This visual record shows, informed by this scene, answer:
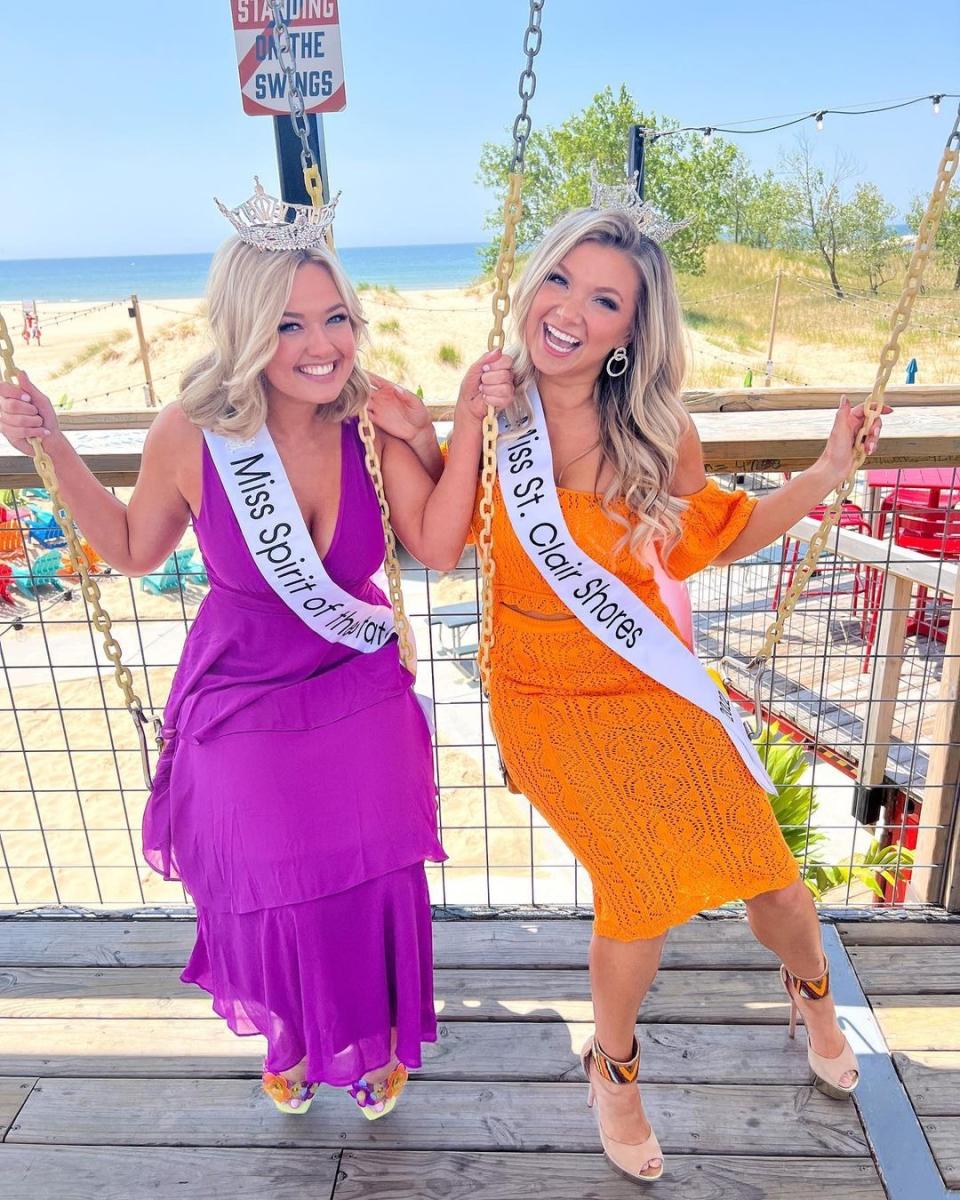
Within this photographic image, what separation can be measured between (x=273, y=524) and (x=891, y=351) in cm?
112

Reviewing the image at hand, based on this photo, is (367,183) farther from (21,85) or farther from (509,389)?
(509,389)

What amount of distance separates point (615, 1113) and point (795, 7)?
57.5 metres

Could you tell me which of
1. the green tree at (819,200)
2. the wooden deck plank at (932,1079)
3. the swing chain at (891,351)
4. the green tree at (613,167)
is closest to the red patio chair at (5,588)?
the swing chain at (891,351)

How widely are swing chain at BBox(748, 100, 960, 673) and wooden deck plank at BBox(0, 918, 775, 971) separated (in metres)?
0.83

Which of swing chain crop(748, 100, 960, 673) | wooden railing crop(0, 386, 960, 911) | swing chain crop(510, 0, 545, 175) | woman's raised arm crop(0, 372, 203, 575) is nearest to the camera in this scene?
swing chain crop(510, 0, 545, 175)

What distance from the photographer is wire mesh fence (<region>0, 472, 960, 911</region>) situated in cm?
234

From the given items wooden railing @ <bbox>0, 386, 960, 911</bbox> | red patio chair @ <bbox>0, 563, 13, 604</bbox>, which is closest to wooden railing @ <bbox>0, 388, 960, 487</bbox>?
wooden railing @ <bbox>0, 386, 960, 911</bbox>

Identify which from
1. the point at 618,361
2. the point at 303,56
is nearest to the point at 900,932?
the point at 618,361

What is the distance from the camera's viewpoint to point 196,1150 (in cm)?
171

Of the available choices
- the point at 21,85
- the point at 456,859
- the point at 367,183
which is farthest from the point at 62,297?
the point at 367,183

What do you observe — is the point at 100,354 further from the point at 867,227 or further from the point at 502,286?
the point at 502,286

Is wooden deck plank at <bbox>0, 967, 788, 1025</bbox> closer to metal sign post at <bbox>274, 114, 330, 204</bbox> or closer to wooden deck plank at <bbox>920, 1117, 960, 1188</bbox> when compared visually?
wooden deck plank at <bbox>920, 1117, 960, 1188</bbox>

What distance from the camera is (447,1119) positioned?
1.76 metres

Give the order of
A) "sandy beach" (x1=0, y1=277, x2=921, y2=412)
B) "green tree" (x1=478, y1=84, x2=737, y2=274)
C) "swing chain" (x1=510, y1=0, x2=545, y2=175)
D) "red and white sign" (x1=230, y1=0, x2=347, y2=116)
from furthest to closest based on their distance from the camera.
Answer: "green tree" (x1=478, y1=84, x2=737, y2=274) → "sandy beach" (x1=0, y1=277, x2=921, y2=412) → "red and white sign" (x1=230, y1=0, x2=347, y2=116) → "swing chain" (x1=510, y1=0, x2=545, y2=175)
